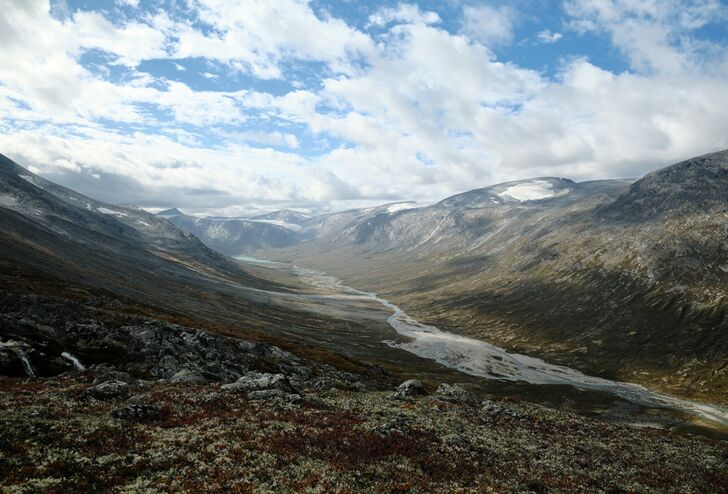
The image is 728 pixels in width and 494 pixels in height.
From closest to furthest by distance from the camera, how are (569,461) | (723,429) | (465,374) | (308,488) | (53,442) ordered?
(308,488) → (53,442) → (569,461) → (723,429) → (465,374)

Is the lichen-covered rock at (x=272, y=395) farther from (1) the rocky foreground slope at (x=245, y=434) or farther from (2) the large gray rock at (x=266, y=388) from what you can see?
(1) the rocky foreground slope at (x=245, y=434)

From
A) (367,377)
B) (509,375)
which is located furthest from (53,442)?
(509,375)

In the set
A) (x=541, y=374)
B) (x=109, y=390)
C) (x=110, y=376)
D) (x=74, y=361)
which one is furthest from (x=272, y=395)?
(x=541, y=374)

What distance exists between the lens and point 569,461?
35.3 m

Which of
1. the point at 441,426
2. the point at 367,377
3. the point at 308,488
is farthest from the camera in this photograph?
the point at 367,377

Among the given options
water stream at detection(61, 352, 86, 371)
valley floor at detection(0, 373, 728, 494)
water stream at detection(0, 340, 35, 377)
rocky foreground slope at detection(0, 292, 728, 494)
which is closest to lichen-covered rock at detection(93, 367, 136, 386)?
rocky foreground slope at detection(0, 292, 728, 494)

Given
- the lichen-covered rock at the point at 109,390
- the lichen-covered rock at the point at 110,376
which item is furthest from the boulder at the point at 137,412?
the lichen-covered rock at the point at 110,376

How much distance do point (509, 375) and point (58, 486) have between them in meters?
168

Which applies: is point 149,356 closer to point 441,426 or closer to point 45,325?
point 45,325

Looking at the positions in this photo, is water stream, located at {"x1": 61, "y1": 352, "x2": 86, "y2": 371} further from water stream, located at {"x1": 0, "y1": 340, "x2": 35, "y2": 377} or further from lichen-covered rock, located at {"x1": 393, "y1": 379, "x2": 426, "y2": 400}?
lichen-covered rock, located at {"x1": 393, "y1": 379, "x2": 426, "y2": 400}

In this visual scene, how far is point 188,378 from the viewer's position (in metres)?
46.6

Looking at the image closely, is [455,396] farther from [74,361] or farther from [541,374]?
[541,374]

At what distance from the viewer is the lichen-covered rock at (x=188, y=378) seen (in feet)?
150

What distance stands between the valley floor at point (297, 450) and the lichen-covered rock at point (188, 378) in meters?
3.27
